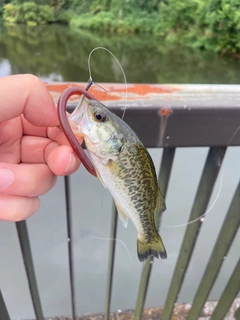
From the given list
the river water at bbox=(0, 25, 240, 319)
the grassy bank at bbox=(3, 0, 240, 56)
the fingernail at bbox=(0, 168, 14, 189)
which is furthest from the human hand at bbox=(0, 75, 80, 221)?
the grassy bank at bbox=(3, 0, 240, 56)

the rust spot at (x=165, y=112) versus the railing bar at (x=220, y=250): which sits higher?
the rust spot at (x=165, y=112)

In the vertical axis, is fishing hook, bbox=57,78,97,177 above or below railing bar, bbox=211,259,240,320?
above

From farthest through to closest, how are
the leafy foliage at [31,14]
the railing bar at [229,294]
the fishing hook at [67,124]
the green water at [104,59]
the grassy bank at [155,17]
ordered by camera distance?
the leafy foliage at [31,14] < the grassy bank at [155,17] < the green water at [104,59] < the railing bar at [229,294] < the fishing hook at [67,124]

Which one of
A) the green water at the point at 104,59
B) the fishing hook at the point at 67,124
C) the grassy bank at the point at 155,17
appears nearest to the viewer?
the fishing hook at the point at 67,124

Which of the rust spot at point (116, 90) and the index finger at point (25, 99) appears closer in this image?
the index finger at point (25, 99)

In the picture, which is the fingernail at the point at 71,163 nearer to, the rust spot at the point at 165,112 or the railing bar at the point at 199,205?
the rust spot at the point at 165,112

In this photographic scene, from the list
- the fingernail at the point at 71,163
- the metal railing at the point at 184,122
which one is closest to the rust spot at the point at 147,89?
the metal railing at the point at 184,122

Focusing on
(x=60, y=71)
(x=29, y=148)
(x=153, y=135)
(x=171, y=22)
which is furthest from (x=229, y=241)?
(x=171, y=22)

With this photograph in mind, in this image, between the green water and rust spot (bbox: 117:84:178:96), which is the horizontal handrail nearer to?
rust spot (bbox: 117:84:178:96)
